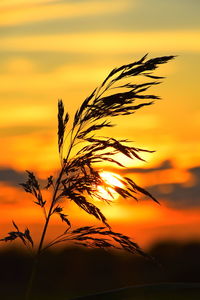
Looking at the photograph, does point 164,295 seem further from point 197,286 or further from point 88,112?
point 88,112

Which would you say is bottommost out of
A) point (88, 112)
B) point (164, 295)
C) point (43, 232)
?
point (164, 295)

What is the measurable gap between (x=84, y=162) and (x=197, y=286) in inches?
55.1

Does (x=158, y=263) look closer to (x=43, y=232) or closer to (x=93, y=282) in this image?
(x=43, y=232)

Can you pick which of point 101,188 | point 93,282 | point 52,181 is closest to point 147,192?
point 101,188

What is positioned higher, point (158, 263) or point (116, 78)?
point (116, 78)

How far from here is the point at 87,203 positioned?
A: 6.60 metres

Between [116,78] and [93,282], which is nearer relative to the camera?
[116,78]

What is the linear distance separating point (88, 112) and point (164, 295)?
162 cm

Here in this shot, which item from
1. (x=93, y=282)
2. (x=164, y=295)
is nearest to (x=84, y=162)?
(x=164, y=295)

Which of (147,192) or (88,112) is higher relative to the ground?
(88,112)

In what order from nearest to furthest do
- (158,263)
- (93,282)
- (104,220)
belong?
(158,263) → (104,220) → (93,282)

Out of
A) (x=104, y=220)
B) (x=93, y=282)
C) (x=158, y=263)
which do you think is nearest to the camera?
(x=158, y=263)

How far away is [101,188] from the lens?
6.67 meters

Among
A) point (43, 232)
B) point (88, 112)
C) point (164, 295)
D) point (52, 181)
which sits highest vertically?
point (88, 112)
